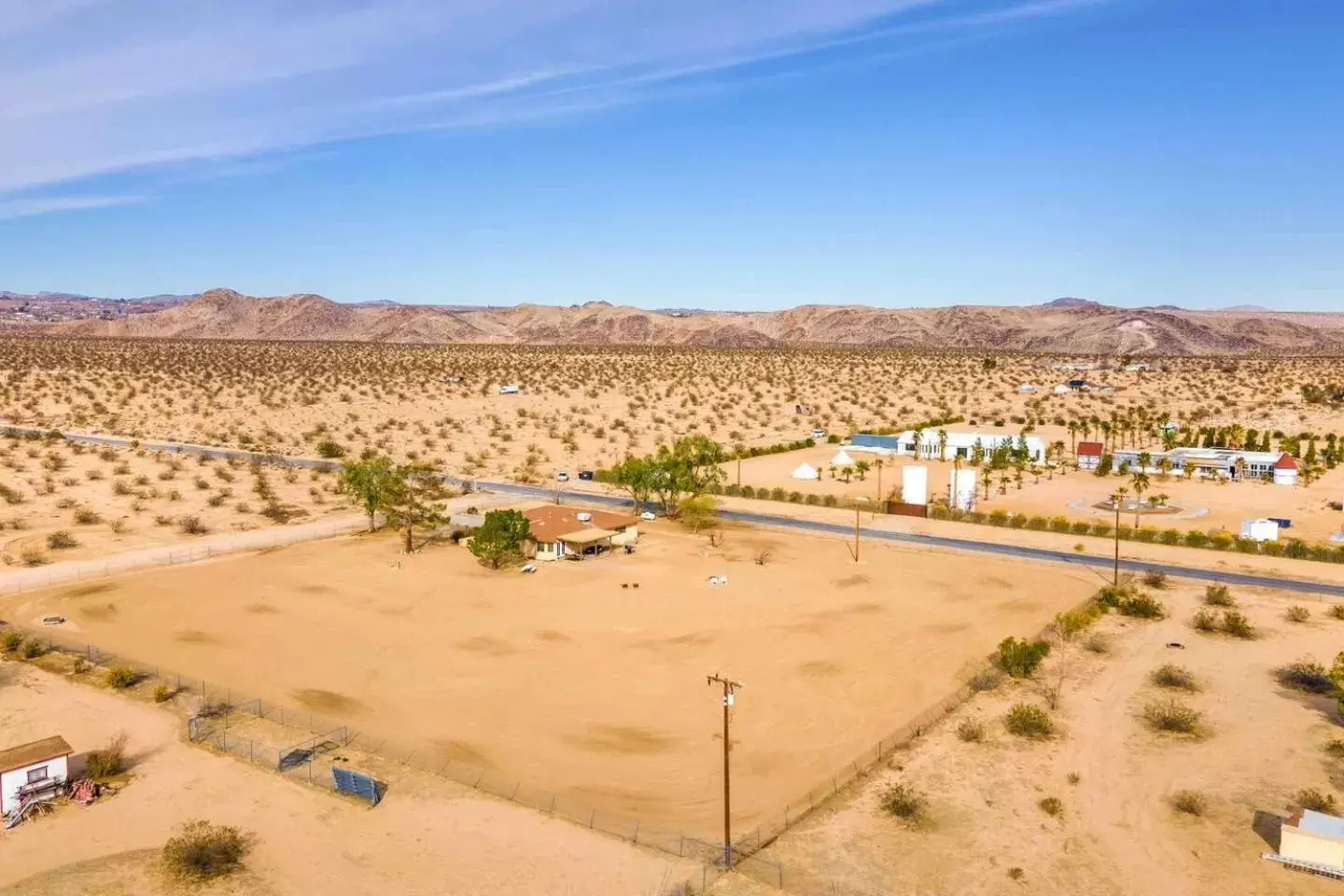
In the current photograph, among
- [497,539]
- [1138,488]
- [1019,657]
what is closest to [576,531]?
[497,539]

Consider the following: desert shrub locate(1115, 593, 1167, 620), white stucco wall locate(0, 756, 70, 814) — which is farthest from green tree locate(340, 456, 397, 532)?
desert shrub locate(1115, 593, 1167, 620)

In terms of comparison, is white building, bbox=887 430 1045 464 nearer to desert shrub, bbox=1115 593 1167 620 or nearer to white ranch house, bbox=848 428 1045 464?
white ranch house, bbox=848 428 1045 464

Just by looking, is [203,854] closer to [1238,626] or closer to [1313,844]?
[1313,844]

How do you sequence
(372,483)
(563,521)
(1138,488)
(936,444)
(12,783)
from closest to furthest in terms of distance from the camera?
(12,783) → (563,521) → (372,483) → (1138,488) → (936,444)

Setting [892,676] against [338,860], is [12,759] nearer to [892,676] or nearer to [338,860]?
[338,860]

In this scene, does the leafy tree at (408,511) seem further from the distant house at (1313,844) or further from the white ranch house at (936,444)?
the white ranch house at (936,444)

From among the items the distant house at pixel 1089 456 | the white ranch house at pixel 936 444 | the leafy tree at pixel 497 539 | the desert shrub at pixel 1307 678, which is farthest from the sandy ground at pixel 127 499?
the distant house at pixel 1089 456

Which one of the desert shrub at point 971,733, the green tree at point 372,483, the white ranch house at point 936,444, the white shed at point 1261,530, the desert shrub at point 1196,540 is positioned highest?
the green tree at point 372,483
